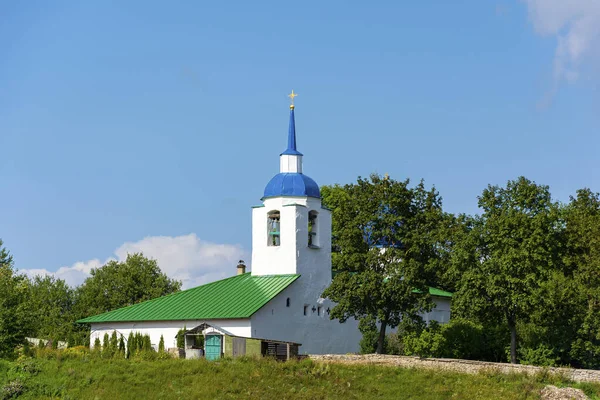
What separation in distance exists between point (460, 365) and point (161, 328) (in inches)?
576

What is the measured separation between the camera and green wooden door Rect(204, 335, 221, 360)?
133ft

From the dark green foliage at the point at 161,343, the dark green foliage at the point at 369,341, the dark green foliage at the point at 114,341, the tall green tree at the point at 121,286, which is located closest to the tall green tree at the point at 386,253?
the dark green foliage at the point at 369,341

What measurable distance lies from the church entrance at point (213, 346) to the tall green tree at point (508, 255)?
1080 cm

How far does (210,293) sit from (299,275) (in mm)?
4602

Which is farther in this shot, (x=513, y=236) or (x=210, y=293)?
(x=210, y=293)

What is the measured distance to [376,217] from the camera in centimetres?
4397

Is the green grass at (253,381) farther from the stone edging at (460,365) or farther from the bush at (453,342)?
the bush at (453,342)

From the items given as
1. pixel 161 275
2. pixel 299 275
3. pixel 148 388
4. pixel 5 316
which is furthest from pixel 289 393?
pixel 161 275

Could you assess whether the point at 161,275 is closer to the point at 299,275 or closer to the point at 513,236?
the point at 299,275

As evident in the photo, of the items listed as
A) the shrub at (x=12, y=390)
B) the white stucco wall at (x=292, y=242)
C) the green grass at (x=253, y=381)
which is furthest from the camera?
the white stucco wall at (x=292, y=242)

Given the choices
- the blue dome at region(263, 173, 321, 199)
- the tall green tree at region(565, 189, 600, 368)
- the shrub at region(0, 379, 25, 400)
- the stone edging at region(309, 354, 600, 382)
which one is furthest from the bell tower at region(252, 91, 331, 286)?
the shrub at region(0, 379, 25, 400)

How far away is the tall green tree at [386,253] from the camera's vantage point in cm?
4334

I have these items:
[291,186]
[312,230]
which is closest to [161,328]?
[312,230]

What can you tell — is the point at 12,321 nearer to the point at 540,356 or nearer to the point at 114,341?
the point at 114,341
